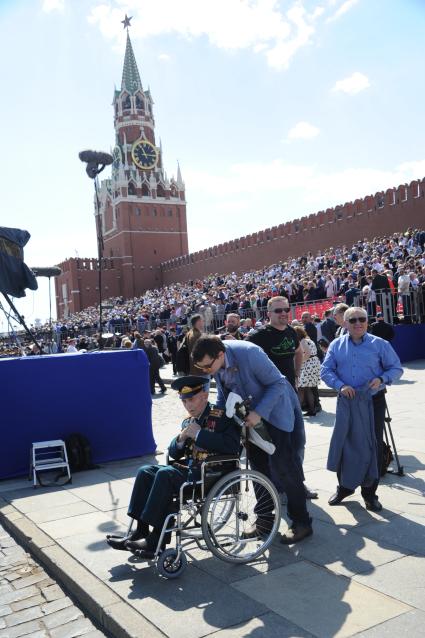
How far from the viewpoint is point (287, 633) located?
2699 mm

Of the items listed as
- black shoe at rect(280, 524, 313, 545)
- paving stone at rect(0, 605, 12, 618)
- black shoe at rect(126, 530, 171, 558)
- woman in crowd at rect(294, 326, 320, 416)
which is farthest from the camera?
woman in crowd at rect(294, 326, 320, 416)

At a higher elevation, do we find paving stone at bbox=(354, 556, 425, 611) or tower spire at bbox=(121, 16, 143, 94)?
tower spire at bbox=(121, 16, 143, 94)

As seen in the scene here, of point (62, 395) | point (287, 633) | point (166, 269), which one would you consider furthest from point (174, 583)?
point (166, 269)

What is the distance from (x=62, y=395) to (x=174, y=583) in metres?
3.48

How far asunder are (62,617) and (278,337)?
2.64m

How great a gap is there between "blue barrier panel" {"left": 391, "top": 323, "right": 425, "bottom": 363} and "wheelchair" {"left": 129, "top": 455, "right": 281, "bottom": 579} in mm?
10828

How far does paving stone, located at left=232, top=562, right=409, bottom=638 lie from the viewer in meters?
2.77

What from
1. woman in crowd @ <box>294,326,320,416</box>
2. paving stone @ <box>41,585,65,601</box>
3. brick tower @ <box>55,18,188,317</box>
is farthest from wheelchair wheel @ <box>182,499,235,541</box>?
brick tower @ <box>55,18,188,317</box>

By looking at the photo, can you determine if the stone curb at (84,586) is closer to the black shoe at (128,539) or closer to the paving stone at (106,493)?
the black shoe at (128,539)

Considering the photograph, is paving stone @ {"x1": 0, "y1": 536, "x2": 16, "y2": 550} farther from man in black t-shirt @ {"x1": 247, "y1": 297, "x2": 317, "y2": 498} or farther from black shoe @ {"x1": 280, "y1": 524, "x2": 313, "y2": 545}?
man in black t-shirt @ {"x1": 247, "y1": 297, "x2": 317, "y2": 498}

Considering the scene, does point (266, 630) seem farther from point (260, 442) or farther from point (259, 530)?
point (260, 442)

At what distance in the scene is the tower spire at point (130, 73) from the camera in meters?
70.2

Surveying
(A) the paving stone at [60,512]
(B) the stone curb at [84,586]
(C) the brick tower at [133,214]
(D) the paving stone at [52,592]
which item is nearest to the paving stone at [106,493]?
(A) the paving stone at [60,512]

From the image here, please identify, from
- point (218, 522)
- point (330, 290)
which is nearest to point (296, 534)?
point (218, 522)
